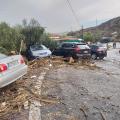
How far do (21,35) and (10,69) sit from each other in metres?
22.5

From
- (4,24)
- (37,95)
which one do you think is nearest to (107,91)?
(37,95)

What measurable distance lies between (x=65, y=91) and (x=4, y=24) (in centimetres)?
2338

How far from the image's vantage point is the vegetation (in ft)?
87.5

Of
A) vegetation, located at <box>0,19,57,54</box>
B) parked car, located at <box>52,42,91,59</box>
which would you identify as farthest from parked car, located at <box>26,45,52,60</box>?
vegetation, located at <box>0,19,57,54</box>

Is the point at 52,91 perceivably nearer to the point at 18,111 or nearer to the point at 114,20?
the point at 18,111

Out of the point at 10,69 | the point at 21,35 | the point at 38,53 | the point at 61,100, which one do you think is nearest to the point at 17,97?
the point at 10,69

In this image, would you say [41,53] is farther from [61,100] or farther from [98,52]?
[61,100]

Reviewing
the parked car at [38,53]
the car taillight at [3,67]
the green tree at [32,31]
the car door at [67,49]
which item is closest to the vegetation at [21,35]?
the green tree at [32,31]

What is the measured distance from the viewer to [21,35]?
101ft

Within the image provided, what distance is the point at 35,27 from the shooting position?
35500mm

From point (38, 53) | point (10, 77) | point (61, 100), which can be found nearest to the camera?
point (61, 100)

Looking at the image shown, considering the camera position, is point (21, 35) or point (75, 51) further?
point (21, 35)

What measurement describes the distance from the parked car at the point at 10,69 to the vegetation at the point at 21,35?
1620 centimetres

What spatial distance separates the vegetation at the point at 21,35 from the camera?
2667 cm
